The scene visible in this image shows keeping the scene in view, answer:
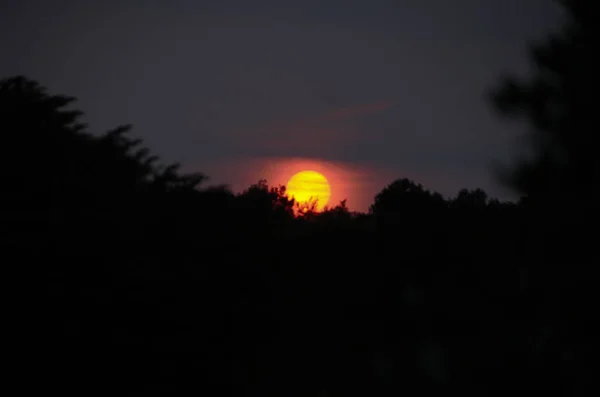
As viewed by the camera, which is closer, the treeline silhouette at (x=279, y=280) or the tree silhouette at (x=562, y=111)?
the treeline silhouette at (x=279, y=280)

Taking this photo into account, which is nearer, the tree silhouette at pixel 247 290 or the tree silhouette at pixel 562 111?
the tree silhouette at pixel 247 290

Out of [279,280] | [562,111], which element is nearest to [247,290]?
[279,280]

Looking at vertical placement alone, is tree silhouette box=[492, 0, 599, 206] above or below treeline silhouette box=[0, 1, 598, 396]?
above

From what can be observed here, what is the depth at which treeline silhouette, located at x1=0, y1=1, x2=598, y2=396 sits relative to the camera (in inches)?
368

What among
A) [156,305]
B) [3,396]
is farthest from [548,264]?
[3,396]

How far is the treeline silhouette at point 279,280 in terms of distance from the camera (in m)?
9.34

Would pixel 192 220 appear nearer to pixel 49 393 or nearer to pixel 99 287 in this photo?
pixel 99 287

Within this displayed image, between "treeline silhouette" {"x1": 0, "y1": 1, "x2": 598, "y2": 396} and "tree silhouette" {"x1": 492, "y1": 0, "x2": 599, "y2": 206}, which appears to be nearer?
"treeline silhouette" {"x1": 0, "y1": 1, "x2": 598, "y2": 396}

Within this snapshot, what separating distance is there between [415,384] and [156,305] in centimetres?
467

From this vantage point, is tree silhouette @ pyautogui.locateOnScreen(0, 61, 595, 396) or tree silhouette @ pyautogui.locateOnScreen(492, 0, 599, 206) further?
tree silhouette @ pyautogui.locateOnScreen(492, 0, 599, 206)

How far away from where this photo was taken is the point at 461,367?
11.8m

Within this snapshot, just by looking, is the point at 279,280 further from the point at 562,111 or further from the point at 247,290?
the point at 562,111

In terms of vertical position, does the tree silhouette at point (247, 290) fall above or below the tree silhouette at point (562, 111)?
below

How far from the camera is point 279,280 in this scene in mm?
13203
